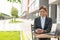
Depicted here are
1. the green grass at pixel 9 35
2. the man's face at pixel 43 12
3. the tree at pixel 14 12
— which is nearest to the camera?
the man's face at pixel 43 12

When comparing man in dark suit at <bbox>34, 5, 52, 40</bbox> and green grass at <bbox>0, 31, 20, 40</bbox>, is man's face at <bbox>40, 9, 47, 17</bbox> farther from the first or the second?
green grass at <bbox>0, 31, 20, 40</bbox>

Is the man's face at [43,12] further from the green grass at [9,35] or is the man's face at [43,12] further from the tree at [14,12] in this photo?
the tree at [14,12]

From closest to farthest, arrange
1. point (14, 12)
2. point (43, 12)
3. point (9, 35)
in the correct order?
point (43, 12), point (9, 35), point (14, 12)

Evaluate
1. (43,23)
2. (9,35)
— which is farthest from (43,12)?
(9,35)

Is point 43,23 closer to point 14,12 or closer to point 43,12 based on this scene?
point 43,12

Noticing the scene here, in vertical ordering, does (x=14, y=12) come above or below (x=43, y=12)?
above

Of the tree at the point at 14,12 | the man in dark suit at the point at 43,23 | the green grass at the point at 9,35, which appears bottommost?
the green grass at the point at 9,35

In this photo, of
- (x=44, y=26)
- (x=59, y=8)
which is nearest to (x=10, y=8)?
(x=59, y=8)

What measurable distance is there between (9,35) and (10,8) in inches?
47.6

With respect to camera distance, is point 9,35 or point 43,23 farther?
point 9,35

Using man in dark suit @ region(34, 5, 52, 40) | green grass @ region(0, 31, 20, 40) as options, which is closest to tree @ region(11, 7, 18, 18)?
green grass @ region(0, 31, 20, 40)

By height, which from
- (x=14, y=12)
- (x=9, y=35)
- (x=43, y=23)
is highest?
(x=14, y=12)

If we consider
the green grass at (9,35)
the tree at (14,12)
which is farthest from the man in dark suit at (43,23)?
the tree at (14,12)

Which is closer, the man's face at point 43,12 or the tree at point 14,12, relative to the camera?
the man's face at point 43,12
